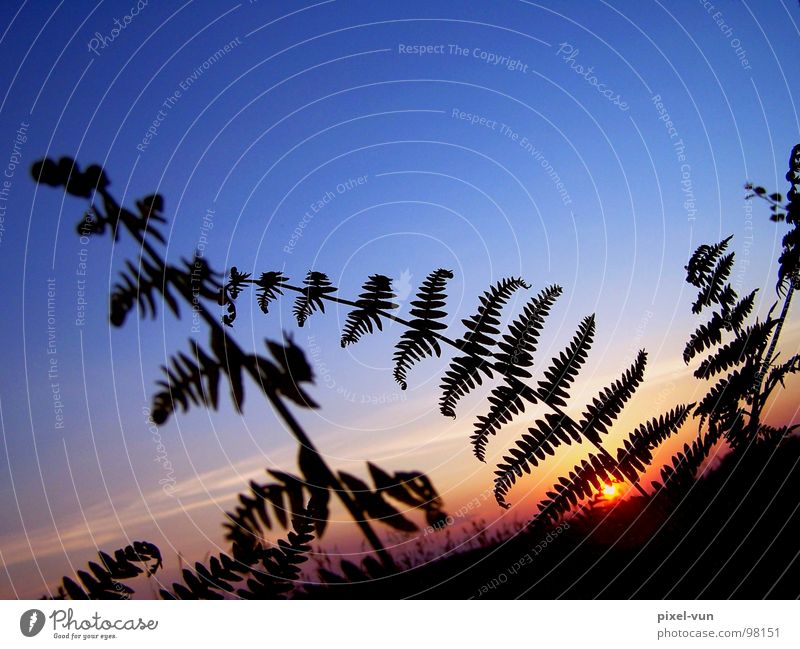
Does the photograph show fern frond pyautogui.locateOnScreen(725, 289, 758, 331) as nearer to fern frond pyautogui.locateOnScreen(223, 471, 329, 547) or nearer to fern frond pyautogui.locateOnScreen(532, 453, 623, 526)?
fern frond pyautogui.locateOnScreen(532, 453, 623, 526)

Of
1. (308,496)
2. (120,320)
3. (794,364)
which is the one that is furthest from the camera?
(120,320)

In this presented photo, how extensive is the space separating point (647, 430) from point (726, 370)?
0.66 feet

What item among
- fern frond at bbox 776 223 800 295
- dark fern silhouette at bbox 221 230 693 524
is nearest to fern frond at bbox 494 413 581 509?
dark fern silhouette at bbox 221 230 693 524

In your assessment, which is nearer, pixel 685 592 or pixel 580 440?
pixel 580 440

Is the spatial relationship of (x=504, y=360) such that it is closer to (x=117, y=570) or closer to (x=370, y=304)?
(x=370, y=304)

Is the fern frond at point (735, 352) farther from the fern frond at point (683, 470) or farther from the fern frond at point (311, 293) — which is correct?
the fern frond at point (311, 293)

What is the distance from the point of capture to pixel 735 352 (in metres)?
0.97

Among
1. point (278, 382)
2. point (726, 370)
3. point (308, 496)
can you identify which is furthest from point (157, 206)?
point (726, 370)

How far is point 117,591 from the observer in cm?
98

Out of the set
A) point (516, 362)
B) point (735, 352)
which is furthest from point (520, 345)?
point (735, 352)

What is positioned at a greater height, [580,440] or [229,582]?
[580,440]

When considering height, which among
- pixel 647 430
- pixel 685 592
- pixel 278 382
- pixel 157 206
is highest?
pixel 157 206

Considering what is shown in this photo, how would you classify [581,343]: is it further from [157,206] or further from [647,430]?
[157,206]

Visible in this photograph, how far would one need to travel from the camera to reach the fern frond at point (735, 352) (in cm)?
96
